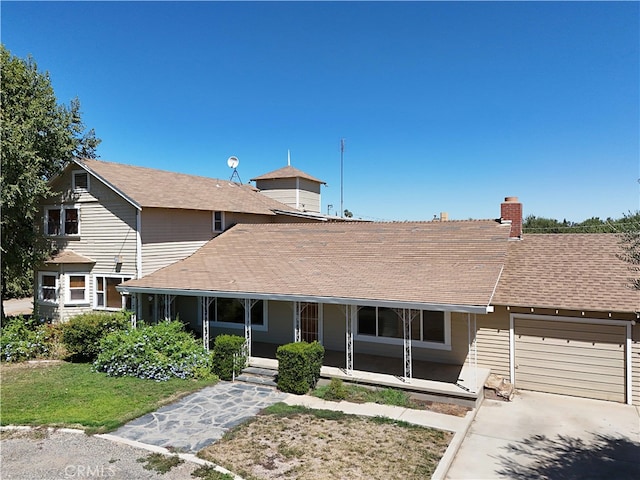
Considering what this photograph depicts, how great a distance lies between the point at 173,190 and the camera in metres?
17.9

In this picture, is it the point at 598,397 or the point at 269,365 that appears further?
the point at 269,365

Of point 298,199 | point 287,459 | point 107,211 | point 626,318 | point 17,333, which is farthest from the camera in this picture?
point 298,199

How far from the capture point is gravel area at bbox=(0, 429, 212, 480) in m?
6.81

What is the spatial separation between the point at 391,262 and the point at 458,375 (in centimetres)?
398

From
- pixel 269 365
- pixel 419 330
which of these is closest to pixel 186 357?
pixel 269 365

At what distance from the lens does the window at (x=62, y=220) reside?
662 inches

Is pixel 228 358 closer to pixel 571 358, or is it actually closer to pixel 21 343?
pixel 21 343

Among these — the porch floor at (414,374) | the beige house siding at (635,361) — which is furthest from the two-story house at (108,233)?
the beige house siding at (635,361)

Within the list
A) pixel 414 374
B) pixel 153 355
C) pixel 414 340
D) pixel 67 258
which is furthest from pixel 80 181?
pixel 414 374

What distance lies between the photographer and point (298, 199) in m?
30.1

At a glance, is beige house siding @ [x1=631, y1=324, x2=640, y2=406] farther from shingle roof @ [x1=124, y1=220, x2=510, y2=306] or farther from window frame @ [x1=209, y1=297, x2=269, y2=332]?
window frame @ [x1=209, y1=297, x2=269, y2=332]

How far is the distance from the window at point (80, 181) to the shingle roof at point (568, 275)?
15.1 meters

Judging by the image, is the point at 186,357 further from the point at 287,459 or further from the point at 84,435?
the point at 287,459

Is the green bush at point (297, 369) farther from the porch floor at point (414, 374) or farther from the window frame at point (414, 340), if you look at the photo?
the window frame at point (414, 340)
